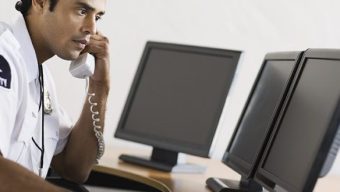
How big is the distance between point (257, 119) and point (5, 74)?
79 cm

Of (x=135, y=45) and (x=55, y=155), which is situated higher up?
(x=135, y=45)

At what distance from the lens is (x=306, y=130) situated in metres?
1.44

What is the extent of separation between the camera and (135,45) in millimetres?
2957

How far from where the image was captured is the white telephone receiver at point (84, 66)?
211 centimetres

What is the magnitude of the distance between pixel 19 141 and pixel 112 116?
1218 millimetres

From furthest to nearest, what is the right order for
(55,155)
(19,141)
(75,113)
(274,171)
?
(75,113) → (55,155) → (19,141) → (274,171)

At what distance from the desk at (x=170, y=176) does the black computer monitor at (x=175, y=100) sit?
74mm

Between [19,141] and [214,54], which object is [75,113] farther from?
[19,141]

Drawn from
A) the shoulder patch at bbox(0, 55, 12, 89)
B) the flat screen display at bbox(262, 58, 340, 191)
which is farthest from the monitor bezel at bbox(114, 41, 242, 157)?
the shoulder patch at bbox(0, 55, 12, 89)

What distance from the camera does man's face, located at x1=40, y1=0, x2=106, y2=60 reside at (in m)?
1.81

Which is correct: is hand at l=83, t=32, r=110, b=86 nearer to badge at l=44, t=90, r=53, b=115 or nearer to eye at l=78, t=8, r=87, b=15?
badge at l=44, t=90, r=53, b=115

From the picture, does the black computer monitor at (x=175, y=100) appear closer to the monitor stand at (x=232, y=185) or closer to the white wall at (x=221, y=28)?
the monitor stand at (x=232, y=185)

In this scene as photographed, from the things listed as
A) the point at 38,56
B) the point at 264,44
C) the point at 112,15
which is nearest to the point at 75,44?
the point at 38,56

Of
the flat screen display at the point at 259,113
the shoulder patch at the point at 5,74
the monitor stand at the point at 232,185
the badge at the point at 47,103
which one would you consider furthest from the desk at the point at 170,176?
the shoulder patch at the point at 5,74
